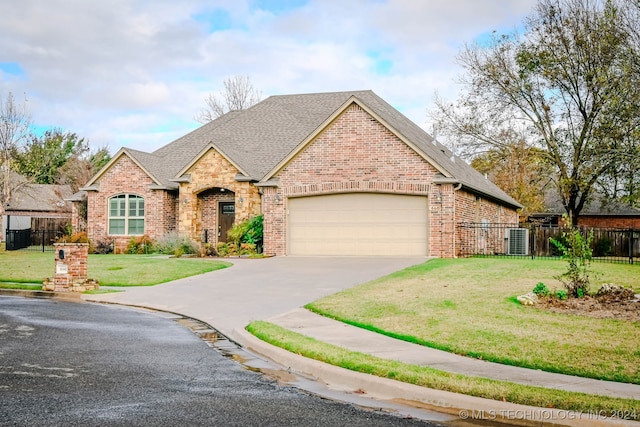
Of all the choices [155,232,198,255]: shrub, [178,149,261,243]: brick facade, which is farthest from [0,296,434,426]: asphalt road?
[178,149,261,243]: brick facade

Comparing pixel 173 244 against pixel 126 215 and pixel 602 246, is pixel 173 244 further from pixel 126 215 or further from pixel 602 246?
pixel 602 246

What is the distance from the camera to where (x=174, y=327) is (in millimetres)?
12734

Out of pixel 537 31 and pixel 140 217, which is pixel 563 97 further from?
pixel 140 217

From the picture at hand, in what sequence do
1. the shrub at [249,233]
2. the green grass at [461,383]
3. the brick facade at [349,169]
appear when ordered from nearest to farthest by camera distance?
→ the green grass at [461,383] → the brick facade at [349,169] → the shrub at [249,233]

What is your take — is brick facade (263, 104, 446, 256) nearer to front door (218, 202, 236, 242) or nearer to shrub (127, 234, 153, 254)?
front door (218, 202, 236, 242)

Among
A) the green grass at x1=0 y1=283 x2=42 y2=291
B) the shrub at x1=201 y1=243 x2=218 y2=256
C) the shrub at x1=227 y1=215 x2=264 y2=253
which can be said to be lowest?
the green grass at x1=0 y1=283 x2=42 y2=291

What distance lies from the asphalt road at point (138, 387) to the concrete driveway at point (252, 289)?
2.31 metres

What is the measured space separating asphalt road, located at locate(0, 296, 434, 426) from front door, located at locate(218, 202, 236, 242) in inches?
796

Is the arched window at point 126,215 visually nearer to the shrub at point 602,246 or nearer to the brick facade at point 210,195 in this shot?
the brick facade at point 210,195

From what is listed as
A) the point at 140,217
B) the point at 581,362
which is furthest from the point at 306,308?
the point at 140,217

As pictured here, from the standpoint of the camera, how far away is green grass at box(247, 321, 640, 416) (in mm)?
6746

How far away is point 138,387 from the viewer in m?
7.56

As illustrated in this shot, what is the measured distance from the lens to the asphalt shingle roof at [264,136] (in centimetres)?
3259

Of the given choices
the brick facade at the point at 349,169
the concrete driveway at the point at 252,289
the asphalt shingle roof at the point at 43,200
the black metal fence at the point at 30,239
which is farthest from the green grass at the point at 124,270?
the asphalt shingle roof at the point at 43,200
